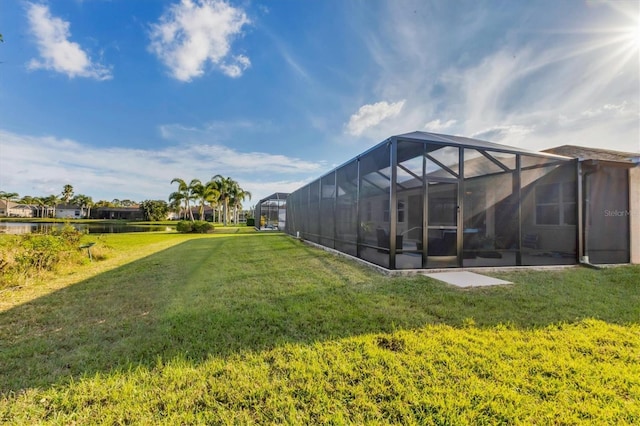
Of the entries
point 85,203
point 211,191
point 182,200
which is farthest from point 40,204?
point 211,191

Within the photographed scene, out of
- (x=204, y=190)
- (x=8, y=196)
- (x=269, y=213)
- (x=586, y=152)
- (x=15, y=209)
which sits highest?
(x=8, y=196)

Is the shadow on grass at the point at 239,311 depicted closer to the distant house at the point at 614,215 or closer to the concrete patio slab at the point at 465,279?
the concrete patio slab at the point at 465,279

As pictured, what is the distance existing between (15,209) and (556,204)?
91477mm

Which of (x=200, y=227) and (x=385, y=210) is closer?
(x=385, y=210)

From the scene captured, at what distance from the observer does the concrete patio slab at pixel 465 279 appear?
477 centimetres

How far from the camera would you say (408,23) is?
327 inches

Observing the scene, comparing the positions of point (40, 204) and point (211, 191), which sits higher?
point (211, 191)

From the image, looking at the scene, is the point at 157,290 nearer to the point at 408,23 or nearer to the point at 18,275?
the point at 18,275

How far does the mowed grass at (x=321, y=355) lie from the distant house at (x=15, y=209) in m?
81.6

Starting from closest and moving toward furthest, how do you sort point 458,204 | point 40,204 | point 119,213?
point 458,204 < point 119,213 < point 40,204

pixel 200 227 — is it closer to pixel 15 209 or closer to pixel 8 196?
pixel 15 209

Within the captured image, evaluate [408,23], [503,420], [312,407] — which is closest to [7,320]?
[312,407]

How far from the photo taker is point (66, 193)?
2699 inches

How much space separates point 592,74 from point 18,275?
14829 mm
